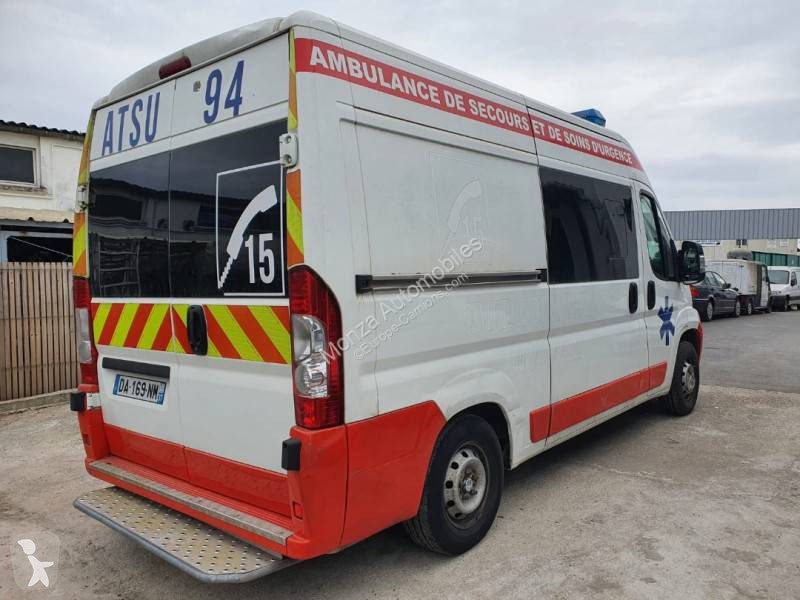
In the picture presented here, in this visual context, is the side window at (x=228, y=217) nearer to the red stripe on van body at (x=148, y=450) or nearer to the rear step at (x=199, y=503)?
the red stripe on van body at (x=148, y=450)

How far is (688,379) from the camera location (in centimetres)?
633

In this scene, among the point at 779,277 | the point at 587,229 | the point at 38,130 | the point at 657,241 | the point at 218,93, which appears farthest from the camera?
the point at 779,277

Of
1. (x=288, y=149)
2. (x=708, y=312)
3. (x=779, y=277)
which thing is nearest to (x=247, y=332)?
(x=288, y=149)

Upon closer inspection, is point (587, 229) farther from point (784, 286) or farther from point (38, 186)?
point (784, 286)

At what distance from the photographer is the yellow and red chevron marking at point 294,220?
2.54 metres

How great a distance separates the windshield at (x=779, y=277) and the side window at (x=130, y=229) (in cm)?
2690

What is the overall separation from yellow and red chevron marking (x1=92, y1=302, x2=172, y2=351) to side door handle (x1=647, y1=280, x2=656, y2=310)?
156 inches

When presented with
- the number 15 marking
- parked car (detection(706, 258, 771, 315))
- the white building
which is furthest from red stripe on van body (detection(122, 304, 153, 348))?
parked car (detection(706, 258, 771, 315))

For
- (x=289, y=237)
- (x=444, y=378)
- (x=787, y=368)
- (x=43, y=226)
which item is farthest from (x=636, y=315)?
(x=43, y=226)

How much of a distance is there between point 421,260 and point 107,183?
1974mm

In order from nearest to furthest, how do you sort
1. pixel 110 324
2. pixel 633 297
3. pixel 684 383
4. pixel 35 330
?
pixel 110 324 → pixel 633 297 → pixel 684 383 → pixel 35 330

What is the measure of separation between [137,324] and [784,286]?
2678cm

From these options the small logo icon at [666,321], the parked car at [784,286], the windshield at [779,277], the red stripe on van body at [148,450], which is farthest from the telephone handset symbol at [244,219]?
the windshield at [779,277]

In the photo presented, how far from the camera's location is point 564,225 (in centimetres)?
421
